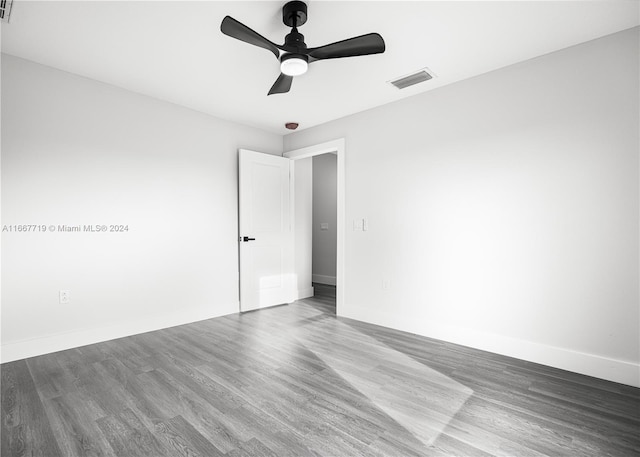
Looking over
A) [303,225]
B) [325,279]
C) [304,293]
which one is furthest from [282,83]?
[325,279]

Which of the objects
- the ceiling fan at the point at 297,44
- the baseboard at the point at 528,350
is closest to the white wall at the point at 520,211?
the baseboard at the point at 528,350

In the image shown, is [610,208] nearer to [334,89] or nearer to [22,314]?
[334,89]

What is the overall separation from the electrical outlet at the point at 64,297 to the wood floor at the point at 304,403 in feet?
1.52

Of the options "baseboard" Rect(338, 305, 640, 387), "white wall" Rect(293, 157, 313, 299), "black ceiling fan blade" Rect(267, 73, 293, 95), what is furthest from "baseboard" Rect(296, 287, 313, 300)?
"black ceiling fan blade" Rect(267, 73, 293, 95)

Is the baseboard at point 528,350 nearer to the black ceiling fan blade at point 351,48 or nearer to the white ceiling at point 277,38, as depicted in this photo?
the white ceiling at point 277,38

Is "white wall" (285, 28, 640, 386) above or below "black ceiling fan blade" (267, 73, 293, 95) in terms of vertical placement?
below

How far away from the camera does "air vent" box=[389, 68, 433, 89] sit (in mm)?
3062

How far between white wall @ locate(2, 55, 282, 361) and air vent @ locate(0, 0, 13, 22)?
661mm

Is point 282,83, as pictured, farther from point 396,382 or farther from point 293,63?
point 396,382

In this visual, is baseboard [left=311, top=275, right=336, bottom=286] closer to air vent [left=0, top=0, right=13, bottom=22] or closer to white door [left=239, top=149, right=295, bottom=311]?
white door [left=239, top=149, right=295, bottom=311]

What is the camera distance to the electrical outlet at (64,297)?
3.04 meters

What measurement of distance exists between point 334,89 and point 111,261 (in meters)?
2.92

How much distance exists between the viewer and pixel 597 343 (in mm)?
2533

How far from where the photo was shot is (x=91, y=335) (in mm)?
3193
